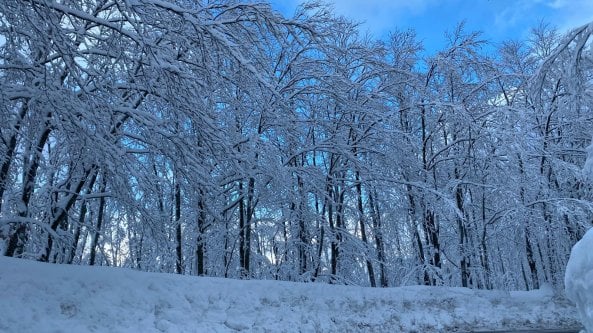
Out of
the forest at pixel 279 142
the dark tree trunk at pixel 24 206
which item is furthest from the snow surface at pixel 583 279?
the dark tree trunk at pixel 24 206

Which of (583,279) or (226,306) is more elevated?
(583,279)

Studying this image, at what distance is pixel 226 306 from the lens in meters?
9.29

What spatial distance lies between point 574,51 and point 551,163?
1146cm

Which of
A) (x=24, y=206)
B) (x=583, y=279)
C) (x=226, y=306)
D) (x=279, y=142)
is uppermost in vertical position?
(x=279, y=142)

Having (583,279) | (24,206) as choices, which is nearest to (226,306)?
(24,206)

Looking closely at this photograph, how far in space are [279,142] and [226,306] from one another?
6.22 m

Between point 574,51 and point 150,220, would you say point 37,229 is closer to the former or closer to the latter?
point 150,220

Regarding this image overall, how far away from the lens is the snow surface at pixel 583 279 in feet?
19.8

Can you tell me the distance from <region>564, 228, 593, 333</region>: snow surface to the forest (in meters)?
2.17

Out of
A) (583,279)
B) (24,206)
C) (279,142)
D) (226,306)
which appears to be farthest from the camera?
(279,142)

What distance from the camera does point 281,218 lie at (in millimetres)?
15578

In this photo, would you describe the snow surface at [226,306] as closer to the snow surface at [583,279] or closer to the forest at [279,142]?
the forest at [279,142]

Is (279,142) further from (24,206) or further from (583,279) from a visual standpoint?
(583,279)

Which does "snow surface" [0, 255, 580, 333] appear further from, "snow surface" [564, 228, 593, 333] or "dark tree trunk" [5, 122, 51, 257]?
"snow surface" [564, 228, 593, 333]
